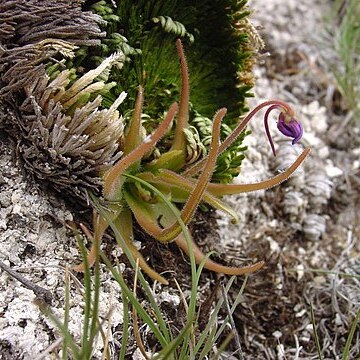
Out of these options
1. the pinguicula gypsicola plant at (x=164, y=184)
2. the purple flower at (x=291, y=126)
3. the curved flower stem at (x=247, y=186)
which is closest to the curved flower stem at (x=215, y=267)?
the pinguicula gypsicola plant at (x=164, y=184)

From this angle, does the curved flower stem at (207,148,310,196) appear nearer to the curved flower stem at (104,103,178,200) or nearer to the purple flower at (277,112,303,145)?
the purple flower at (277,112,303,145)

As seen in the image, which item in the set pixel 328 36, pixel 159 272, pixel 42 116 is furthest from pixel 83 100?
pixel 328 36

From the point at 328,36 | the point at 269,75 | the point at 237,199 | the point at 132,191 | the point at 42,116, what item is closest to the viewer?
the point at 42,116

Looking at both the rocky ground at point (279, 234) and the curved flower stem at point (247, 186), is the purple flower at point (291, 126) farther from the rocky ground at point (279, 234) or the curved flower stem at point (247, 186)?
the rocky ground at point (279, 234)

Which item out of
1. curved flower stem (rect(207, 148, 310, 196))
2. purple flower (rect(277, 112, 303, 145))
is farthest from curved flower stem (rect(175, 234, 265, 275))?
purple flower (rect(277, 112, 303, 145))

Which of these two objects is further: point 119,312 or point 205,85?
point 205,85

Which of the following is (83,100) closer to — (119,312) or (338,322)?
(119,312)
